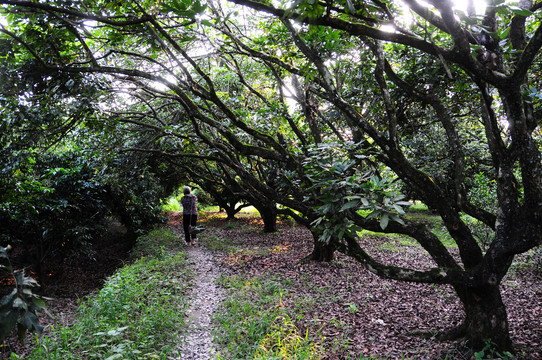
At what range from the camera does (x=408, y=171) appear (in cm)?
419

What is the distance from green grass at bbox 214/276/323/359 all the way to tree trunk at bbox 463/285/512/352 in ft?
6.54

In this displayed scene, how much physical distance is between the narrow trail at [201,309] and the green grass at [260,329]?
20cm

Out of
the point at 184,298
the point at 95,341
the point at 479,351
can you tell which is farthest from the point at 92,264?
the point at 479,351

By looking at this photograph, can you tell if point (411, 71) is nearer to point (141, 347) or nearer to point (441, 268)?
point (441, 268)

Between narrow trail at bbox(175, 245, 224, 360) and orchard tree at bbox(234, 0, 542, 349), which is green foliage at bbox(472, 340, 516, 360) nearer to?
orchard tree at bbox(234, 0, 542, 349)

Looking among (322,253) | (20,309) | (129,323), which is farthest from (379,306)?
(20,309)

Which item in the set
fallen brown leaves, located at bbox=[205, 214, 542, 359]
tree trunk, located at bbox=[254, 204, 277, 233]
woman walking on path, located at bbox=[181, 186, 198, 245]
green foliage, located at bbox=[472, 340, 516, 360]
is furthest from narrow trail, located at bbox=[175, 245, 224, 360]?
tree trunk, located at bbox=[254, 204, 277, 233]

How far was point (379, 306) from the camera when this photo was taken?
230 inches

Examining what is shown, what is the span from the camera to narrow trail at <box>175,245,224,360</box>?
454 centimetres

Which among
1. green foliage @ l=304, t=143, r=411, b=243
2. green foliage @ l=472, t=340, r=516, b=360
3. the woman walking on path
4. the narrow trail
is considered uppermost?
green foliage @ l=304, t=143, r=411, b=243

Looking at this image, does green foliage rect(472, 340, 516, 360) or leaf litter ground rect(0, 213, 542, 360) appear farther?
leaf litter ground rect(0, 213, 542, 360)

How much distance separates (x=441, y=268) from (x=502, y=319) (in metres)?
1.00

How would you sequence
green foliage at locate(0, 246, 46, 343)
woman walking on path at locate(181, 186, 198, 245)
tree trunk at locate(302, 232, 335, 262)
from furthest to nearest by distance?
woman walking on path at locate(181, 186, 198, 245) → tree trunk at locate(302, 232, 335, 262) → green foliage at locate(0, 246, 46, 343)

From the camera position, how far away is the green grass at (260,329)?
13.9ft
